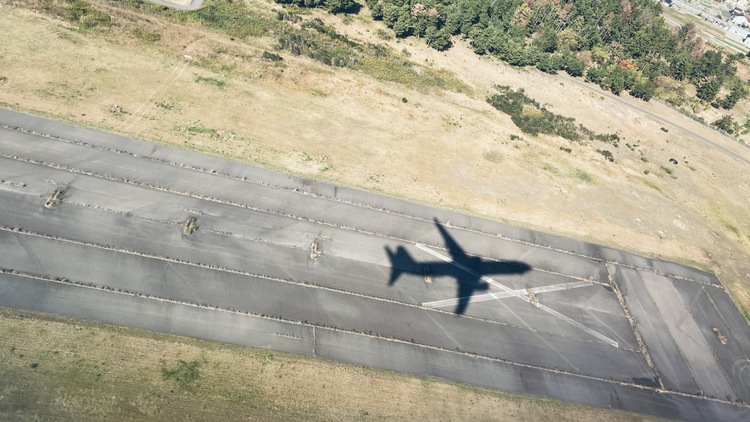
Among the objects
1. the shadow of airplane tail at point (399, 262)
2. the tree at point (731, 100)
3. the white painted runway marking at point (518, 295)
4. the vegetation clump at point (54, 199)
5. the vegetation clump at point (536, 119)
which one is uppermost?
the tree at point (731, 100)

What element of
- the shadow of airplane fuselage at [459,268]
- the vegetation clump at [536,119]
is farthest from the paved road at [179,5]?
the shadow of airplane fuselage at [459,268]

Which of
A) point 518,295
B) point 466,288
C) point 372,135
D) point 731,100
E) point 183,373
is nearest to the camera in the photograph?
point 183,373

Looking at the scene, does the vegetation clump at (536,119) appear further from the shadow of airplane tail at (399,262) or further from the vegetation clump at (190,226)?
the vegetation clump at (190,226)

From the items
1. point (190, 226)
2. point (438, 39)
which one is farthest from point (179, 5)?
point (190, 226)

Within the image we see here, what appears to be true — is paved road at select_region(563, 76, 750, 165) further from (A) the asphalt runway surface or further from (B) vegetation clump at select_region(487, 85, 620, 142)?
(A) the asphalt runway surface

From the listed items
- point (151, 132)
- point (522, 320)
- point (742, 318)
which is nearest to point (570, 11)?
point (742, 318)

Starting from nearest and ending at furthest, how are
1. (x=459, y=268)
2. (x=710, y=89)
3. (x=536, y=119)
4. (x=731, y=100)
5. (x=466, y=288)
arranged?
(x=466, y=288) < (x=459, y=268) < (x=536, y=119) < (x=731, y=100) < (x=710, y=89)

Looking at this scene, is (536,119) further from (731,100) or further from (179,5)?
(179,5)
